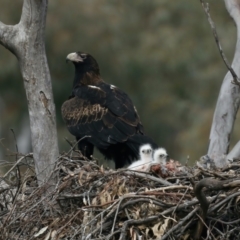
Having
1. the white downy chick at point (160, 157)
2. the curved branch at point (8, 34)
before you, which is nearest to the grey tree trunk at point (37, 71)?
the curved branch at point (8, 34)

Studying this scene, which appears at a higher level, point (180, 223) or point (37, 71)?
point (37, 71)

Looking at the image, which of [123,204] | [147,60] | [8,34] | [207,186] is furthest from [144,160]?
[147,60]

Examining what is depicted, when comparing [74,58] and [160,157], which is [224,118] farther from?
[74,58]

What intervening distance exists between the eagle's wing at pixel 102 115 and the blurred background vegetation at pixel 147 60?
10.7 metres

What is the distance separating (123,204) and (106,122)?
3.35m

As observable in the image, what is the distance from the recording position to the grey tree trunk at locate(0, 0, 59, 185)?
8977 millimetres

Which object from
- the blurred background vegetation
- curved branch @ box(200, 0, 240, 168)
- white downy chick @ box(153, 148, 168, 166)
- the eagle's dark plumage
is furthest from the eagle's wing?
the blurred background vegetation

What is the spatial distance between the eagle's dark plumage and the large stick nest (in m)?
2.06

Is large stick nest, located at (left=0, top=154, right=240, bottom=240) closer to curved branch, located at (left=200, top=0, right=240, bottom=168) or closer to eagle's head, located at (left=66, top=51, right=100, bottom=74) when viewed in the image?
curved branch, located at (left=200, top=0, right=240, bottom=168)

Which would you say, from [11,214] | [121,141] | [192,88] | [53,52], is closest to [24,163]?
[11,214]

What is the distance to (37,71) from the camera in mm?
9016

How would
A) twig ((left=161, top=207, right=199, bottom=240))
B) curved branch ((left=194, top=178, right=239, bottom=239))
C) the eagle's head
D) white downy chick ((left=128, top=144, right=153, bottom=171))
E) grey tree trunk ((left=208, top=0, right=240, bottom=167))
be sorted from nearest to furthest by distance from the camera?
1. curved branch ((left=194, top=178, right=239, bottom=239))
2. twig ((left=161, top=207, right=199, bottom=240))
3. white downy chick ((left=128, top=144, right=153, bottom=171))
4. grey tree trunk ((left=208, top=0, right=240, bottom=167))
5. the eagle's head

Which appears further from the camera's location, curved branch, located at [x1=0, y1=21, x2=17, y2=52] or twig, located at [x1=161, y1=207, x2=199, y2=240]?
curved branch, located at [x1=0, y1=21, x2=17, y2=52]

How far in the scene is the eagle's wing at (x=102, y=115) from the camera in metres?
11.3
